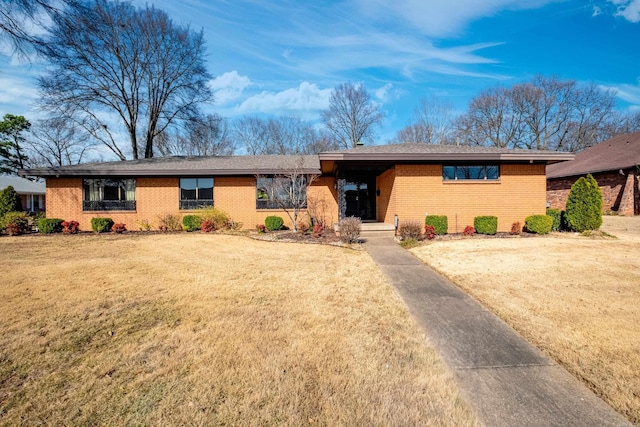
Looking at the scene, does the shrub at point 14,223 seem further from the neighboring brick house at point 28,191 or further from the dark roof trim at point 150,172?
the neighboring brick house at point 28,191

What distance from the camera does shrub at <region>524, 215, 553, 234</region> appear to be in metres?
10.9

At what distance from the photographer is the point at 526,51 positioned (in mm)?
15641

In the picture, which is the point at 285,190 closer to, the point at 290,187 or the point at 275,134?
the point at 290,187

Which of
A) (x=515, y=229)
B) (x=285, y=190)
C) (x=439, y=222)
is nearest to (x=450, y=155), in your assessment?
(x=439, y=222)

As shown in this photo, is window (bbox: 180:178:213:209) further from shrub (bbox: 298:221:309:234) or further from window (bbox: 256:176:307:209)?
shrub (bbox: 298:221:309:234)

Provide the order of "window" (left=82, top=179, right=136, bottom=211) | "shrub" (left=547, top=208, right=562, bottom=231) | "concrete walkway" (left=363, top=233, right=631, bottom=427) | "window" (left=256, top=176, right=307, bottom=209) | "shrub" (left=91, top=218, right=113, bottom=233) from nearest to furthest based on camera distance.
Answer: "concrete walkway" (left=363, top=233, right=631, bottom=427)
"shrub" (left=547, top=208, right=562, bottom=231)
"window" (left=256, top=176, right=307, bottom=209)
"shrub" (left=91, top=218, right=113, bottom=233)
"window" (left=82, top=179, right=136, bottom=211)

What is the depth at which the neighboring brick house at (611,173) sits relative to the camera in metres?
16.6

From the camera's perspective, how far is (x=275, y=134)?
35812 millimetres

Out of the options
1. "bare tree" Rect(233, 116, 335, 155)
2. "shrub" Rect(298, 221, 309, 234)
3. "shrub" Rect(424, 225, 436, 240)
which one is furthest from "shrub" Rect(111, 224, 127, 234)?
"bare tree" Rect(233, 116, 335, 155)

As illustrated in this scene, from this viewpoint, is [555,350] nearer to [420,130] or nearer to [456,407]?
[456,407]

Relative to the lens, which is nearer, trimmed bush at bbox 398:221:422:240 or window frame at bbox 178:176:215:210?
trimmed bush at bbox 398:221:422:240

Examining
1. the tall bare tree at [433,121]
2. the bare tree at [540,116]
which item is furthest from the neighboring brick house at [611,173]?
the bare tree at [540,116]

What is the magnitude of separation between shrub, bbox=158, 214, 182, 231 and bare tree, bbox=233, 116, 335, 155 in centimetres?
2292

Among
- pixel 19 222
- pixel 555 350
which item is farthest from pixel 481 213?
pixel 19 222
